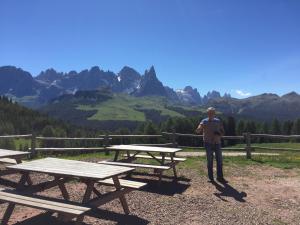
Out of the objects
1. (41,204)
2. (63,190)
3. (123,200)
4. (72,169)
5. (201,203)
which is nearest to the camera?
(41,204)

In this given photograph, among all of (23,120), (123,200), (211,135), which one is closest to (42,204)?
(123,200)

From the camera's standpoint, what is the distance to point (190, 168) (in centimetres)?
1566

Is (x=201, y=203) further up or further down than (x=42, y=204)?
further down

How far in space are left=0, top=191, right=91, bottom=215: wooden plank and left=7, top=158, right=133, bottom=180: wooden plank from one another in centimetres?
62

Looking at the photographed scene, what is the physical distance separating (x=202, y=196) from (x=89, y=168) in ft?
13.1

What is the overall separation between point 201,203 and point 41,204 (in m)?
4.57

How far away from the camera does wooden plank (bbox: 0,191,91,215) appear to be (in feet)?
21.4

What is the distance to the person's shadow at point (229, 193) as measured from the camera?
10938 mm

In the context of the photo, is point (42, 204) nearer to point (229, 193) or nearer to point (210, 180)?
point (229, 193)

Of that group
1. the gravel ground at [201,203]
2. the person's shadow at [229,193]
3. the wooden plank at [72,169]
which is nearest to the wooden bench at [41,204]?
the wooden plank at [72,169]

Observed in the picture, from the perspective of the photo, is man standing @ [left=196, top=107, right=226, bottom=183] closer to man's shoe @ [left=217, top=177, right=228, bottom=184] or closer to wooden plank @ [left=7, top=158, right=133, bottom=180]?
man's shoe @ [left=217, top=177, right=228, bottom=184]

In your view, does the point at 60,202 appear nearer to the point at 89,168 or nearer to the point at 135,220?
the point at 89,168

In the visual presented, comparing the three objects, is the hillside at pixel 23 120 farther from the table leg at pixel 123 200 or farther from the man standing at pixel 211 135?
the table leg at pixel 123 200

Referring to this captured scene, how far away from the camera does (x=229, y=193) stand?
11406 mm
